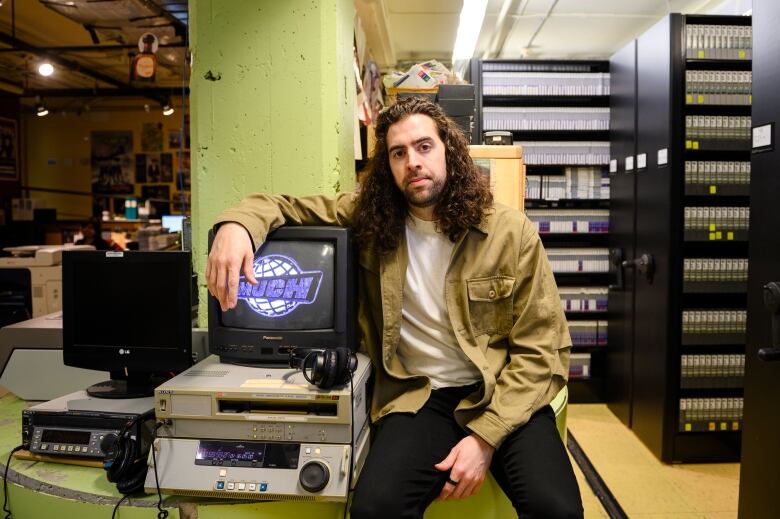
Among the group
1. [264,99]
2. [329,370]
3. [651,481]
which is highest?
[264,99]

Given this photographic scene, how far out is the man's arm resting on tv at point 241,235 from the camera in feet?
4.88

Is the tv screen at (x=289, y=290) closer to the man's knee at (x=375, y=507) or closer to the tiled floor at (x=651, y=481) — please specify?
the man's knee at (x=375, y=507)

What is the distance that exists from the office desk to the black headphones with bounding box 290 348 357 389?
0.34 m

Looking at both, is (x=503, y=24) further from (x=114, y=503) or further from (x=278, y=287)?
(x=114, y=503)

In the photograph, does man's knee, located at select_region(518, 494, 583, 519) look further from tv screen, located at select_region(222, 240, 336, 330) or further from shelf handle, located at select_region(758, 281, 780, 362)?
shelf handle, located at select_region(758, 281, 780, 362)

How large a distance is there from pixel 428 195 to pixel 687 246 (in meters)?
2.44

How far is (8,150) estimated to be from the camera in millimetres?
9461

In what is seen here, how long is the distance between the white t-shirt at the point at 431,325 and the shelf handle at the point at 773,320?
96 centimetres

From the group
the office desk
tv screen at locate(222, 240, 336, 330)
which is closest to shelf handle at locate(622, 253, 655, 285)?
the office desk

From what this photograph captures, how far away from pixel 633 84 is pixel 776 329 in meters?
2.31

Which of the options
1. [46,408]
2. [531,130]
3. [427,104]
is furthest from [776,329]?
[531,130]

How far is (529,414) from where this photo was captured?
1.55 metres

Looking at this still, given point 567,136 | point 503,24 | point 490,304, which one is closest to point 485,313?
point 490,304

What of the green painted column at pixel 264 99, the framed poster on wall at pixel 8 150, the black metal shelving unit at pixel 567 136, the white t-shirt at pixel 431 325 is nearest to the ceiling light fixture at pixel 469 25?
the black metal shelving unit at pixel 567 136
